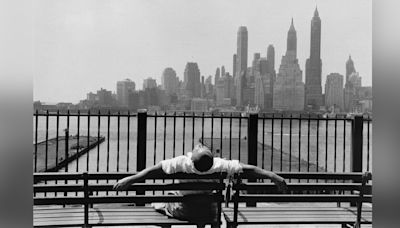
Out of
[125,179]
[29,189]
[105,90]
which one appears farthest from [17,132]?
[105,90]

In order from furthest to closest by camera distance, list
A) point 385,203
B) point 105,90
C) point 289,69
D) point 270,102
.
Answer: point 289,69 → point 270,102 → point 105,90 → point 385,203

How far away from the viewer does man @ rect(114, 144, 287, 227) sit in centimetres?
338

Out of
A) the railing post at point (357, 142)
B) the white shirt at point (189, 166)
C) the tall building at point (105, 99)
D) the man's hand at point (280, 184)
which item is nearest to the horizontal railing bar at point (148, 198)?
the white shirt at point (189, 166)

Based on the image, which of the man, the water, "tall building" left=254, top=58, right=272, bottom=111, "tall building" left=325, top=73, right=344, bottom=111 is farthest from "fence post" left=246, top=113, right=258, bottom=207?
"tall building" left=254, top=58, right=272, bottom=111

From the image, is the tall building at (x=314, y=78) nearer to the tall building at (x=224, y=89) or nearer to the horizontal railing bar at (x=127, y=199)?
the tall building at (x=224, y=89)

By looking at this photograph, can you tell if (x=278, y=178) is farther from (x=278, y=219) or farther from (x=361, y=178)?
(x=361, y=178)

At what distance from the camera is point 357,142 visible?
627 centimetres

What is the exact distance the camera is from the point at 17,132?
1.32 m

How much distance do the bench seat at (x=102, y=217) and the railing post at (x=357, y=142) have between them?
3620 millimetres

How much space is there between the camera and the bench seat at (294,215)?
3645 mm

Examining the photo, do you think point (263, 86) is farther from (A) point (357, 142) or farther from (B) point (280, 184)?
(B) point (280, 184)

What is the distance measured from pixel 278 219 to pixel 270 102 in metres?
58.0

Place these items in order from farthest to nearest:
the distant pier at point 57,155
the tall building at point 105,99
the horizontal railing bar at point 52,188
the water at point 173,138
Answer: the tall building at point 105,99 → the water at point 173,138 → the distant pier at point 57,155 → the horizontal railing bar at point 52,188

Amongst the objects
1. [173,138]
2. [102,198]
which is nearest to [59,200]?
[102,198]
